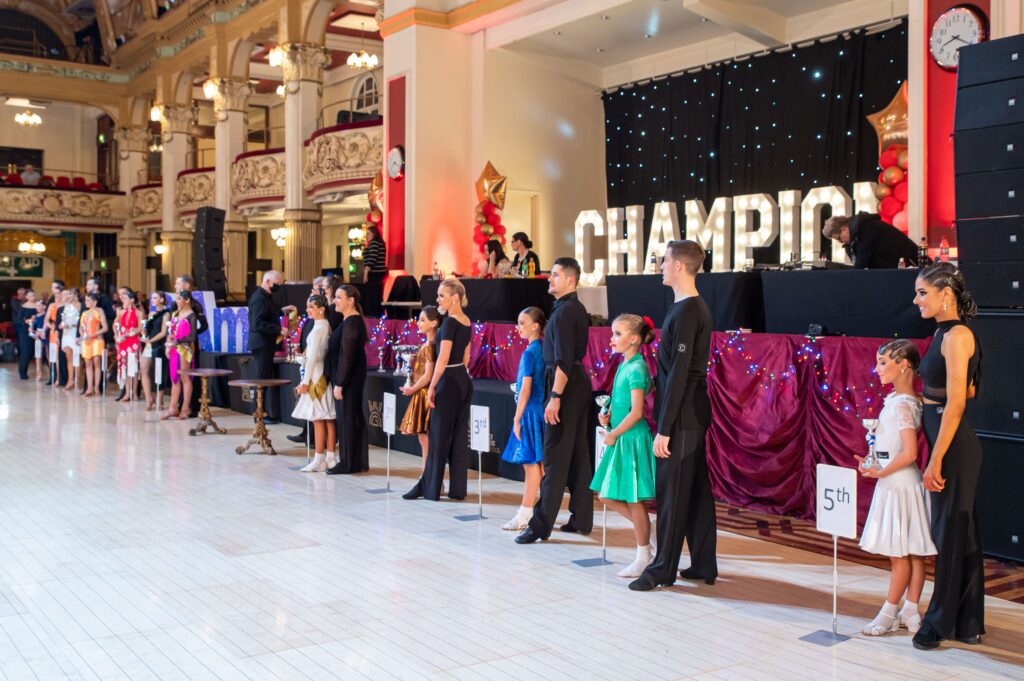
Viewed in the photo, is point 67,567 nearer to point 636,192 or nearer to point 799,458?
point 799,458

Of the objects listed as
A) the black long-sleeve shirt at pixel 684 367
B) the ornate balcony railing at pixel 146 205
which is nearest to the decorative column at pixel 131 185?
the ornate balcony railing at pixel 146 205

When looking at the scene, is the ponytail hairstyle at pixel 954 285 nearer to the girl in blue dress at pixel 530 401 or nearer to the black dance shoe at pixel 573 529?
the girl in blue dress at pixel 530 401

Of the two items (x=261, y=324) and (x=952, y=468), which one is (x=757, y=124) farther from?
(x=952, y=468)

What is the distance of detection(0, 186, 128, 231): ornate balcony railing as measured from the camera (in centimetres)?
2959

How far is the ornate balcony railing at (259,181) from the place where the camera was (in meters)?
22.2

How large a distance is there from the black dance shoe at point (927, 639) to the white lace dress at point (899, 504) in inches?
13.1

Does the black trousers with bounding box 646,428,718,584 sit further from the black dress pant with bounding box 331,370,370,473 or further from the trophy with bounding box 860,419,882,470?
the black dress pant with bounding box 331,370,370,473

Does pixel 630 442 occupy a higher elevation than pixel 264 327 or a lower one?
lower

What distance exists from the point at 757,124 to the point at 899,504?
11.8m

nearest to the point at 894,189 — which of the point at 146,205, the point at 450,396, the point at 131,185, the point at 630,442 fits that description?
the point at 450,396

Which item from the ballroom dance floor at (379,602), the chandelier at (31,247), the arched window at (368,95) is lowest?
the ballroom dance floor at (379,602)

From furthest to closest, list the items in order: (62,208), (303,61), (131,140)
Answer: (131,140)
(62,208)
(303,61)

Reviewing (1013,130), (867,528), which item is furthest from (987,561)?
(1013,130)

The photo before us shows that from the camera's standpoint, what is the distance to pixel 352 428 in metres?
8.95
